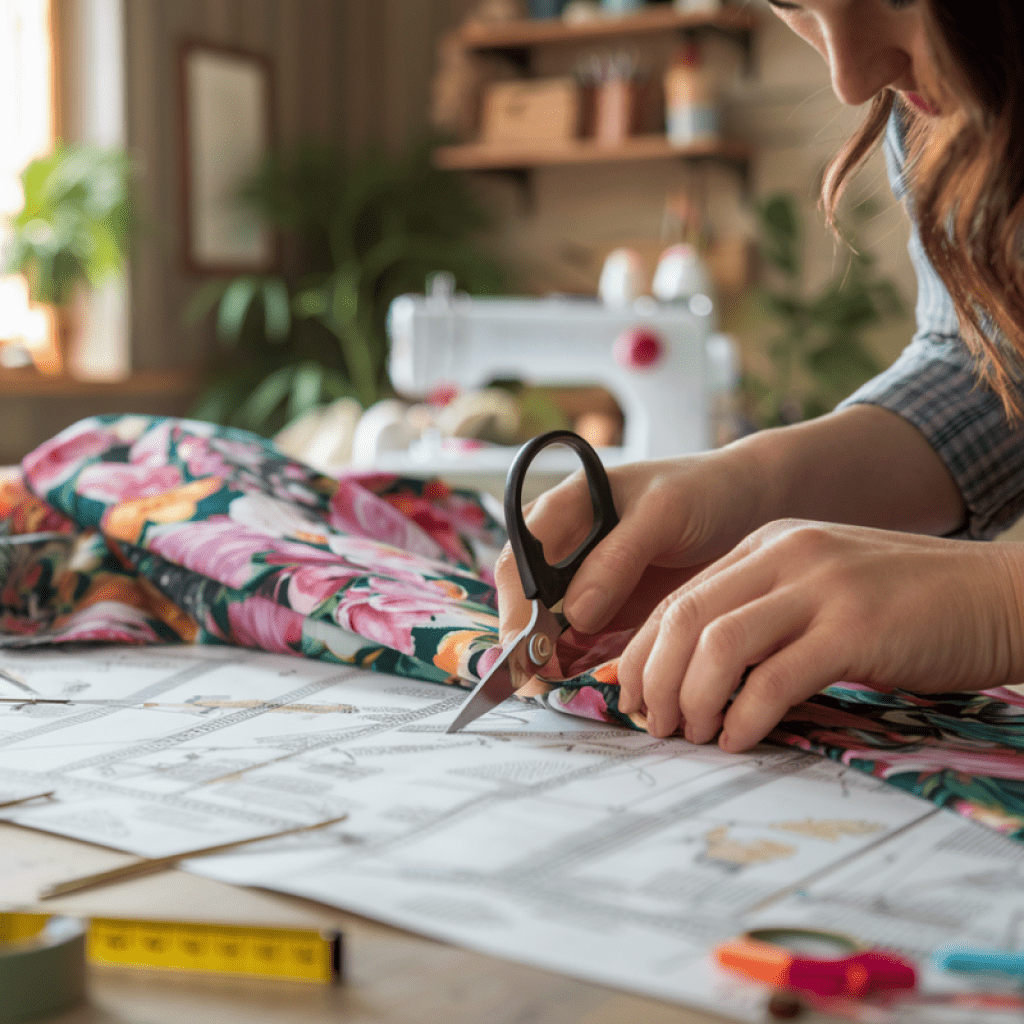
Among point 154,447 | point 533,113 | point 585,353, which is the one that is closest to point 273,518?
point 154,447

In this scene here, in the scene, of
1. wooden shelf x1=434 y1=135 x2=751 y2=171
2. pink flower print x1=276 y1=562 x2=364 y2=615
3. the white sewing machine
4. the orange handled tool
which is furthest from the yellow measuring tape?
wooden shelf x1=434 y1=135 x2=751 y2=171

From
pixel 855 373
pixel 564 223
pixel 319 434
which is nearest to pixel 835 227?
pixel 319 434

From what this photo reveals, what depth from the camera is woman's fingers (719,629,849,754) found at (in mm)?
610

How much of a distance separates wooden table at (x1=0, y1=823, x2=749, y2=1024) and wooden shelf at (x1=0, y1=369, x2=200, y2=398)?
3.10 meters

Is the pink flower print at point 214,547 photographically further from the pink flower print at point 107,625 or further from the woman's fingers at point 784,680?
the woman's fingers at point 784,680

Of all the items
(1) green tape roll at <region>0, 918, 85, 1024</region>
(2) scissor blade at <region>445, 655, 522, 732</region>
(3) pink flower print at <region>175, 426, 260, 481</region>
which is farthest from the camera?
(3) pink flower print at <region>175, 426, 260, 481</region>

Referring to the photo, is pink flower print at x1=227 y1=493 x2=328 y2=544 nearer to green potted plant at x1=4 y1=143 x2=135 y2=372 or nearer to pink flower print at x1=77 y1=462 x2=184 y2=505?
pink flower print at x1=77 y1=462 x2=184 y2=505

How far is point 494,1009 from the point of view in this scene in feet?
1.27

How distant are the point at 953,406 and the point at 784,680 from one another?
407 mm

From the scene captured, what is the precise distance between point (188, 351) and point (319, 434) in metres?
1.31

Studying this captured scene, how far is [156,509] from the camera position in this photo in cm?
94

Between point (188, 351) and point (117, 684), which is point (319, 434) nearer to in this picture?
point (188, 351)

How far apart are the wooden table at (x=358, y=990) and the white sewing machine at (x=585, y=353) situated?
4.73ft

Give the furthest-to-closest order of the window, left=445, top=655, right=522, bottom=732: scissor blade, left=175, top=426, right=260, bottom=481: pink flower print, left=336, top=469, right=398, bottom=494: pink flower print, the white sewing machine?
the window, the white sewing machine, left=336, top=469, right=398, bottom=494: pink flower print, left=175, top=426, right=260, bottom=481: pink flower print, left=445, top=655, right=522, bottom=732: scissor blade
